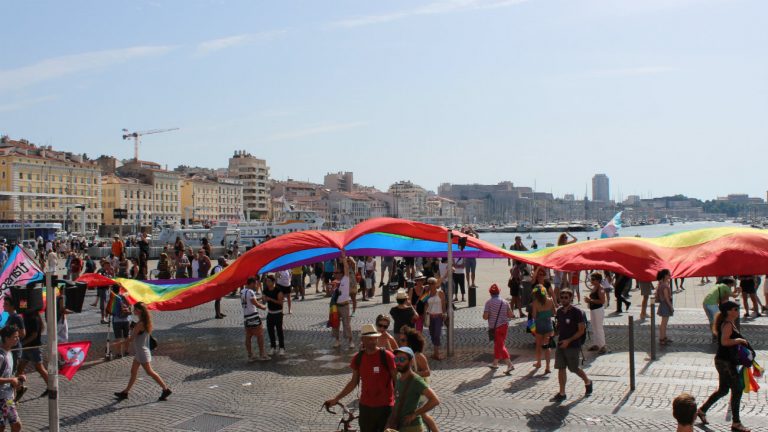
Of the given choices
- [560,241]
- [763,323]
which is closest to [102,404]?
[560,241]

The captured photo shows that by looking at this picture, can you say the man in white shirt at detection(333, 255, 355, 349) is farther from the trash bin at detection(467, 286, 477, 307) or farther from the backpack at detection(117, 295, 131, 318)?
the trash bin at detection(467, 286, 477, 307)

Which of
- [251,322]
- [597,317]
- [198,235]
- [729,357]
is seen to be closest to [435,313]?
[597,317]

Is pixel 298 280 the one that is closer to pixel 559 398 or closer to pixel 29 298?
pixel 559 398

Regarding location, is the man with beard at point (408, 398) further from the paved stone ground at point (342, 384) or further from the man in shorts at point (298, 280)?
the man in shorts at point (298, 280)

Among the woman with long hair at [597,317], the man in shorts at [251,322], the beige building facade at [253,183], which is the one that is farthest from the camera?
the beige building facade at [253,183]

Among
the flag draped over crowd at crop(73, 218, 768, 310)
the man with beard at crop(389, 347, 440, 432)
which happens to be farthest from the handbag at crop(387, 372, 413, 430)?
the flag draped over crowd at crop(73, 218, 768, 310)

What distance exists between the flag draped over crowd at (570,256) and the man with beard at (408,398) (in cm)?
843

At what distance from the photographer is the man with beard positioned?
6586 millimetres

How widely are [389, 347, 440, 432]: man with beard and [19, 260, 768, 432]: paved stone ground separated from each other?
2384mm

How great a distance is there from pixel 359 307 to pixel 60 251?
1376 inches

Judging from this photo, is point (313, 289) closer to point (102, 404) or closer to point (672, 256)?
point (672, 256)

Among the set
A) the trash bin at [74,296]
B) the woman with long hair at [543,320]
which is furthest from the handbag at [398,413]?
the woman with long hair at [543,320]

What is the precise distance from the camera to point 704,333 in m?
15.2

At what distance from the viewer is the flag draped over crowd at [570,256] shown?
15.3m
